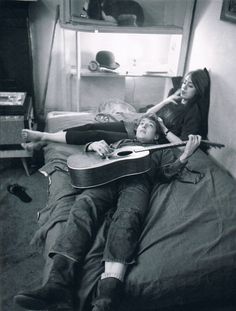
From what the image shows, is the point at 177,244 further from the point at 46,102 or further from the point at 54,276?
the point at 46,102

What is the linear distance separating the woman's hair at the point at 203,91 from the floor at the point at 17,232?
1061 mm

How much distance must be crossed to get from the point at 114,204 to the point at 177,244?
1.07 feet

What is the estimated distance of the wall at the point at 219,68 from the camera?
1.65 metres

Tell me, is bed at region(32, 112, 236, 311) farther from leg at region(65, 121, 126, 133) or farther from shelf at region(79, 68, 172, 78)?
shelf at region(79, 68, 172, 78)

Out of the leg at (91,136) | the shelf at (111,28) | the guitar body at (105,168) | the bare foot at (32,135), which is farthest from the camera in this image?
the shelf at (111,28)

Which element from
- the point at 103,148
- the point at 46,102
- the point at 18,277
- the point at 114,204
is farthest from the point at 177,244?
the point at 46,102

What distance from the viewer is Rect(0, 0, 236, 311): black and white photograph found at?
101 cm

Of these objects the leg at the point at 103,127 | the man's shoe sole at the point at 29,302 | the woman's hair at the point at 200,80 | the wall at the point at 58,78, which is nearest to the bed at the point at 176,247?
the man's shoe sole at the point at 29,302

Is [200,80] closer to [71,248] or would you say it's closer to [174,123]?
[174,123]

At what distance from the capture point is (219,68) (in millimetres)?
1764

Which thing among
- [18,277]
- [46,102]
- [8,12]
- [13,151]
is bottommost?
[18,277]

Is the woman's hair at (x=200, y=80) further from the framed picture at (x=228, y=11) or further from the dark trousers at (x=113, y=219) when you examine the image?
the dark trousers at (x=113, y=219)

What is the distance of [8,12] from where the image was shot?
6.59 ft

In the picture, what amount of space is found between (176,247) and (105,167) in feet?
1.42
